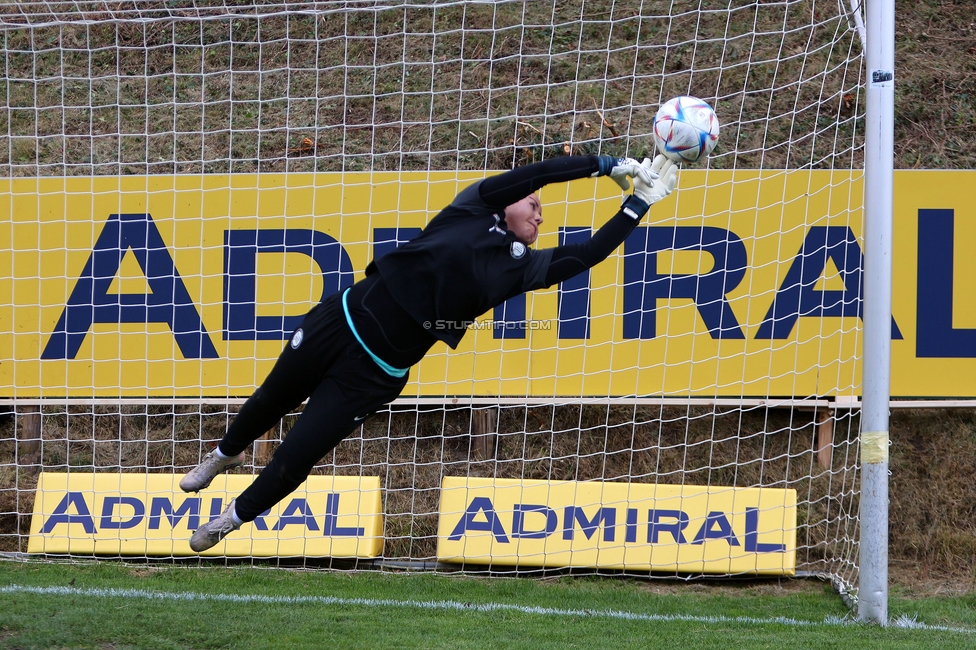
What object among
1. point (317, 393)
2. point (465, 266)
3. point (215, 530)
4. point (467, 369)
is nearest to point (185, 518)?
point (467, 369)

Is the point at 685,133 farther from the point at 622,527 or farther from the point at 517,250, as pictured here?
the point at 622,527

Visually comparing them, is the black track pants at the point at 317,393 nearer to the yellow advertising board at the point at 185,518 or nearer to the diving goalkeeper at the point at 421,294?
the diving goalkeeper at the point at 421,294

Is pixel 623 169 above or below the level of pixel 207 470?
above

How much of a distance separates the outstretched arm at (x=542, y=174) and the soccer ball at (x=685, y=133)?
0.24m

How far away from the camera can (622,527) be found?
20.6ft

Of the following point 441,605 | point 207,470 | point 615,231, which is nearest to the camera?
point 615,231

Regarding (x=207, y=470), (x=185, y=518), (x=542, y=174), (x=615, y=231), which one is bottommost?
(x=185, y=518)

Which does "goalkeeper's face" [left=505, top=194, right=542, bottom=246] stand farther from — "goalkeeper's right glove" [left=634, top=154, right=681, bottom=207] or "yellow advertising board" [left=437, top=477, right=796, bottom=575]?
"yellow advertising board" [left=437, top=477, right=796, bottom=575]

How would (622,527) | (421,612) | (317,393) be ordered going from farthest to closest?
(622,527)
(421,612)
(317,393)

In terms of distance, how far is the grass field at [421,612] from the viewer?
476 cm

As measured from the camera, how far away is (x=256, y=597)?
18.2ft

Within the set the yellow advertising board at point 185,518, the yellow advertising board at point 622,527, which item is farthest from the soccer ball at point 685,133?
the yellow advertising board at point 185,518

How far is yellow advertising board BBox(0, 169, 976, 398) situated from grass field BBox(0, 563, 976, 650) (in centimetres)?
131

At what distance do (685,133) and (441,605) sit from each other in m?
3.11
